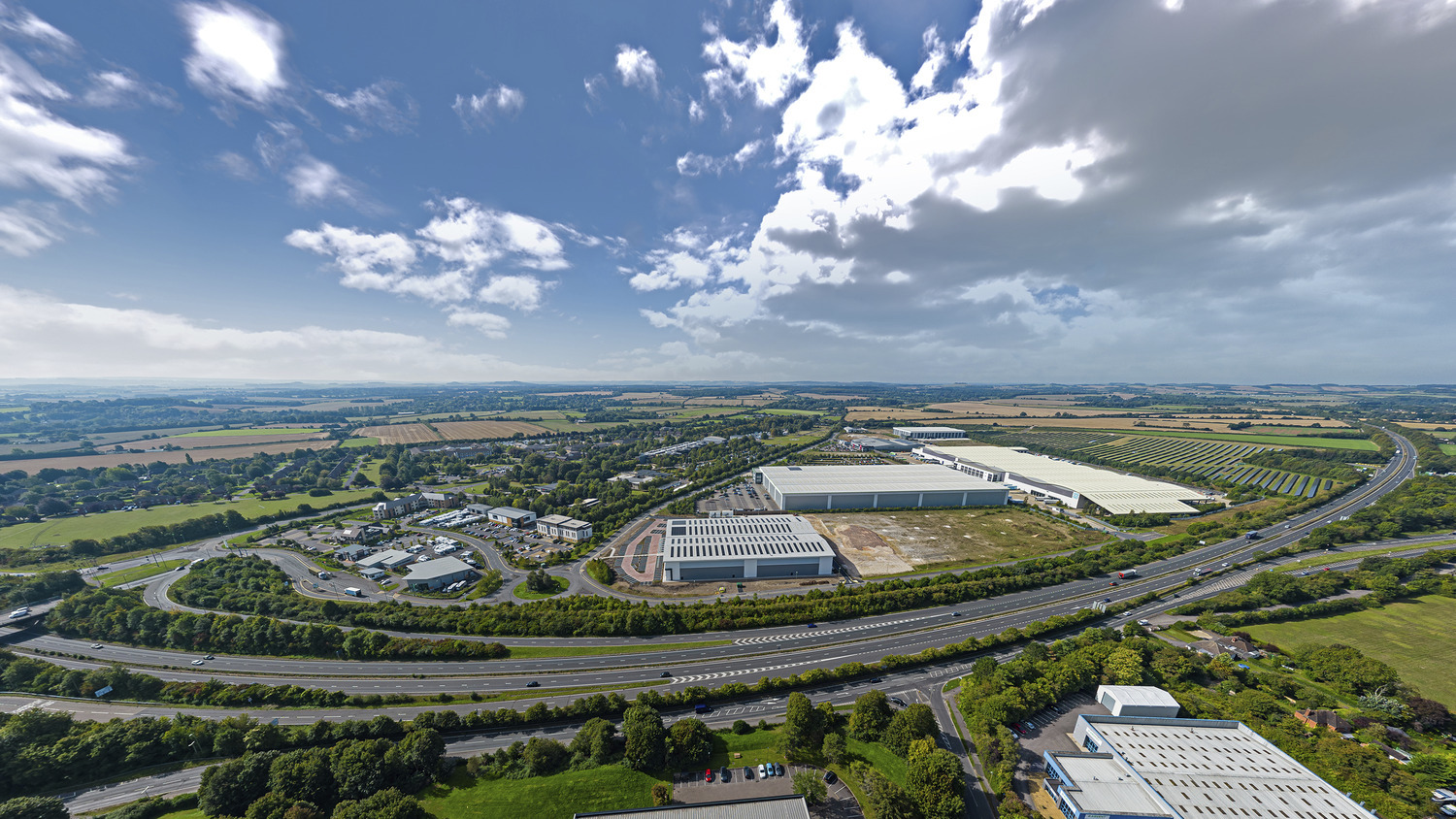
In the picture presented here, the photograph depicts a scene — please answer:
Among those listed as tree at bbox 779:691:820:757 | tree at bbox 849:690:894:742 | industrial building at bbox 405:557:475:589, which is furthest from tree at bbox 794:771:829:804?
industrial building at bbox 405:557:475:589

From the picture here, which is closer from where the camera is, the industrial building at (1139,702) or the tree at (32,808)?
the tree at (32,808)

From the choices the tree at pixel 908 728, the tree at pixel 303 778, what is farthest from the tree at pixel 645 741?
the tree at pixel 303 778

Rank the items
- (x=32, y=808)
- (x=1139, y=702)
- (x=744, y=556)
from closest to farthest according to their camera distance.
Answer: (x=32, y=808) → (x=1139, y=702) → (x=744, y=556)

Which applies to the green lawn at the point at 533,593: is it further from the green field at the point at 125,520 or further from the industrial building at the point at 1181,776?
the green field at the point at 125,520

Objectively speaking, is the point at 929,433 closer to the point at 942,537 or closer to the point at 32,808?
the point at 942,537

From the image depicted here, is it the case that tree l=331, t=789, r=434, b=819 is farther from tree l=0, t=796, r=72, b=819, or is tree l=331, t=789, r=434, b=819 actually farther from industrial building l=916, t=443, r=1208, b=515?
industrial building l=916, t=443, r=1208, b=515

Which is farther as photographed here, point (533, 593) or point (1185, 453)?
point (1185, 453)

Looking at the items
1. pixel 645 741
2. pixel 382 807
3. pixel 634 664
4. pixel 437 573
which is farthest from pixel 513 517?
pixel 645 741
